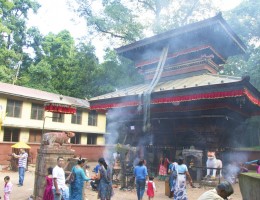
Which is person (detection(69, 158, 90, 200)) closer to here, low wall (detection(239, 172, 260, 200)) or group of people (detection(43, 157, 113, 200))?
group of people (detection(43, 157, 113, 200))

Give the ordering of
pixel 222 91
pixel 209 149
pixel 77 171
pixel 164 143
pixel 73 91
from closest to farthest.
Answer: pixel 77 171
pixel 222 91
pixel 209 149
pixel 164 143
pixel 73 91

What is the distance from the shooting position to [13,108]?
25625mm

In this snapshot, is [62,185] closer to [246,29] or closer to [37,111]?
[37,111]

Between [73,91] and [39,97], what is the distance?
28.2 feet

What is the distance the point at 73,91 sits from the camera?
34844 mm

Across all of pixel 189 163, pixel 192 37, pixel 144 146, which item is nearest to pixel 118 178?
pixel 144 146

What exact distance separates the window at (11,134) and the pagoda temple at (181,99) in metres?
12.9

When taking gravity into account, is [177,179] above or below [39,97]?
below

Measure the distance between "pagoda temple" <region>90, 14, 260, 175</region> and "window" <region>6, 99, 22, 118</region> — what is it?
12.4 m

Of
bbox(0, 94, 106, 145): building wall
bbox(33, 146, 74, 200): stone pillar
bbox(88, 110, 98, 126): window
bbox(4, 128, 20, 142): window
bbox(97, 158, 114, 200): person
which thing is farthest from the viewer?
bbox(88, 110, 98, 126): window

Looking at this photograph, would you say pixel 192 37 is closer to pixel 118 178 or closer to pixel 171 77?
pixel 171 77

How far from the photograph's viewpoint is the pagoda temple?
13.5 meters

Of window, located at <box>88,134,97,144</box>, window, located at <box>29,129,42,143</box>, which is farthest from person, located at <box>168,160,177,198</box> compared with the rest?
window, located at <box>88,134,97,144</box>

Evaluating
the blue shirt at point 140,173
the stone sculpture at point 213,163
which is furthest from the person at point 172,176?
the stone sculpture at point 213,163
